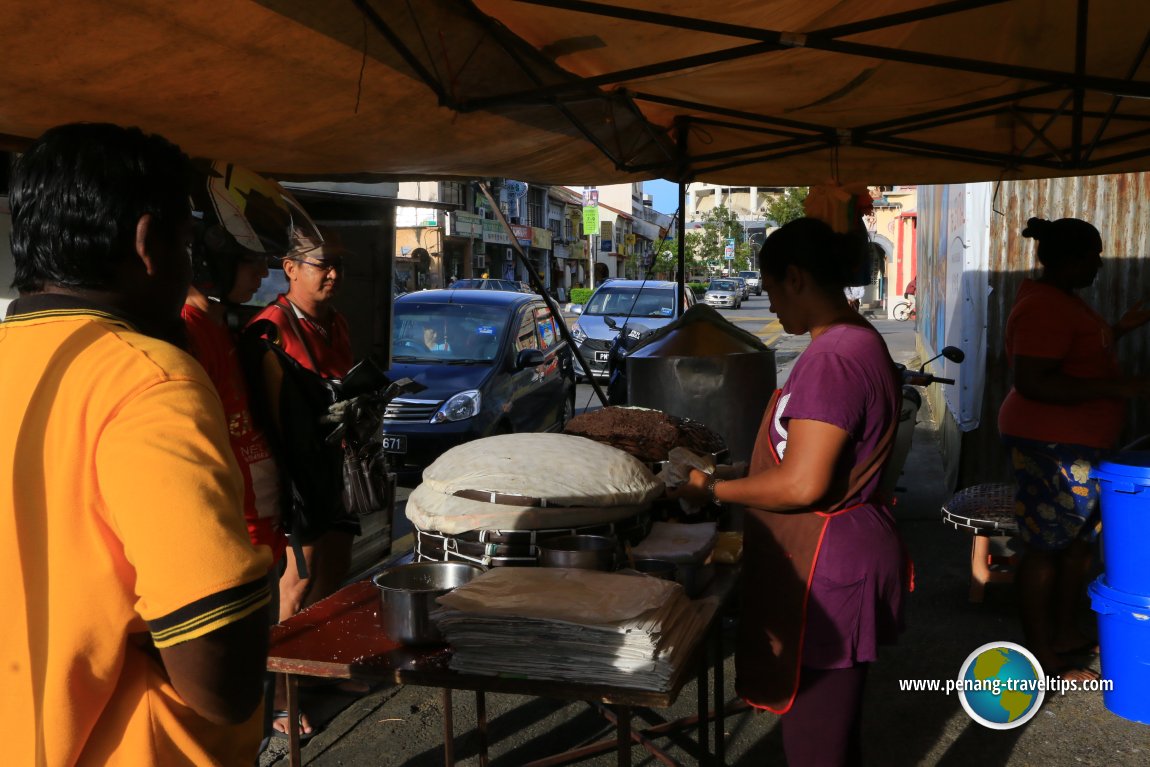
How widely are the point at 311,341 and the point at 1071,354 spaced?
3144 millimetres

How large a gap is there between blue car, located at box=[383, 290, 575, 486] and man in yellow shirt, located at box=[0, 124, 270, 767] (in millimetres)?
6327

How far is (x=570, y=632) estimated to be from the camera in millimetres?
1937

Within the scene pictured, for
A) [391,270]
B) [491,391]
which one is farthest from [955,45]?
[491,391]

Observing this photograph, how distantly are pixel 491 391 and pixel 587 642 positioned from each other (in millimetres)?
6189

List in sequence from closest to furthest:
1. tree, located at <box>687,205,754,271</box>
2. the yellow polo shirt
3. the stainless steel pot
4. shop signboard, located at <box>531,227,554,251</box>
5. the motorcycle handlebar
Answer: the yellow polo shirt, the stainless steel pot, the motorcycle handlebar, shop signboard, located at <box>531,227,554,251</box>, tree, located at <box>687,205,754,271</box>

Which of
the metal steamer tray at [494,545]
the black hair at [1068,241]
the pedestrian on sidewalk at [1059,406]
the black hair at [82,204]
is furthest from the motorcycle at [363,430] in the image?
the black hair at [1068,241]

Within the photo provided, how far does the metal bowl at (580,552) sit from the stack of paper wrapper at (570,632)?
0.24 meters

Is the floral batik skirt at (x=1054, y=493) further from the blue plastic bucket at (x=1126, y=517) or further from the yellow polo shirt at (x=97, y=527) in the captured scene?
the yellow polo shirt at (x=97, y=527)

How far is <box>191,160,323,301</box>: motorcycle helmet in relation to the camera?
117 inches

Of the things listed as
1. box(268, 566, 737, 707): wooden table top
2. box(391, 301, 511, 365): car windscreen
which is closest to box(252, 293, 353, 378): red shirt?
box(268, 566, 737, 707): wooden table top

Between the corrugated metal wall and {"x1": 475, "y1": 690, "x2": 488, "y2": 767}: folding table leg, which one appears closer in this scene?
{"x1": 475, "y1": 690, "x2": 488, "y2": 767}: folding table leg

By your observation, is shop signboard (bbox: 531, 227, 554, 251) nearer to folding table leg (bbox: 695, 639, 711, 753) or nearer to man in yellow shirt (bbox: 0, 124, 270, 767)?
folding table leg (bbox: 695, 639, 711, 753)

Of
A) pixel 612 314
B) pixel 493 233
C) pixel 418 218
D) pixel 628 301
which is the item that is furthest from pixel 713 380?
pixel 493 233

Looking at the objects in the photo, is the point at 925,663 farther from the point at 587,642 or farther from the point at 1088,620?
the point at 587,642
